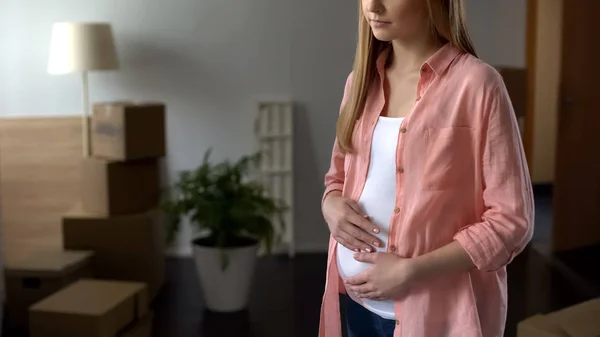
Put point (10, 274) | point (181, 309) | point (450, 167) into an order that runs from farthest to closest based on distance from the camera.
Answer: point (181, 309) → point (10, 274) → point (450, 167)

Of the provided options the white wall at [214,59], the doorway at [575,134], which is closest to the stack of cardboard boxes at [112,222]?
the white wall at [214,59]

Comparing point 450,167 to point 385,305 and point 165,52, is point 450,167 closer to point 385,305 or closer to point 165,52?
point 385,305

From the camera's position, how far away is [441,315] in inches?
41.9

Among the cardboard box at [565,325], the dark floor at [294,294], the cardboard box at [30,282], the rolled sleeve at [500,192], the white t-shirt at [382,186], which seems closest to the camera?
the rolled sleeve at [500,192]

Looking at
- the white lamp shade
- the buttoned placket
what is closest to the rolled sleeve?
the buttoned placket

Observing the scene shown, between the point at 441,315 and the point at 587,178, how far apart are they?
3.52 meters

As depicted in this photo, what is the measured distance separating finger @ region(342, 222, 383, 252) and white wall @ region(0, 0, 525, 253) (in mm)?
3047

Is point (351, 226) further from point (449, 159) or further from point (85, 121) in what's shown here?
point (85, 121)

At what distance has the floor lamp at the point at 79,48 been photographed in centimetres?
348

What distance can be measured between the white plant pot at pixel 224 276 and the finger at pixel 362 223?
2.15 m

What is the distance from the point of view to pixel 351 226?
1.14 m

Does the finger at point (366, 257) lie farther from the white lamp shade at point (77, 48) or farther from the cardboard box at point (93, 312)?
the white lamp shade at point (77, 48)

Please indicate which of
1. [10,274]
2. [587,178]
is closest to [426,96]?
[10,274]

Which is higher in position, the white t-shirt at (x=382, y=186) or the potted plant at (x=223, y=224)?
the white t-shirt at (x=382, y=186)
